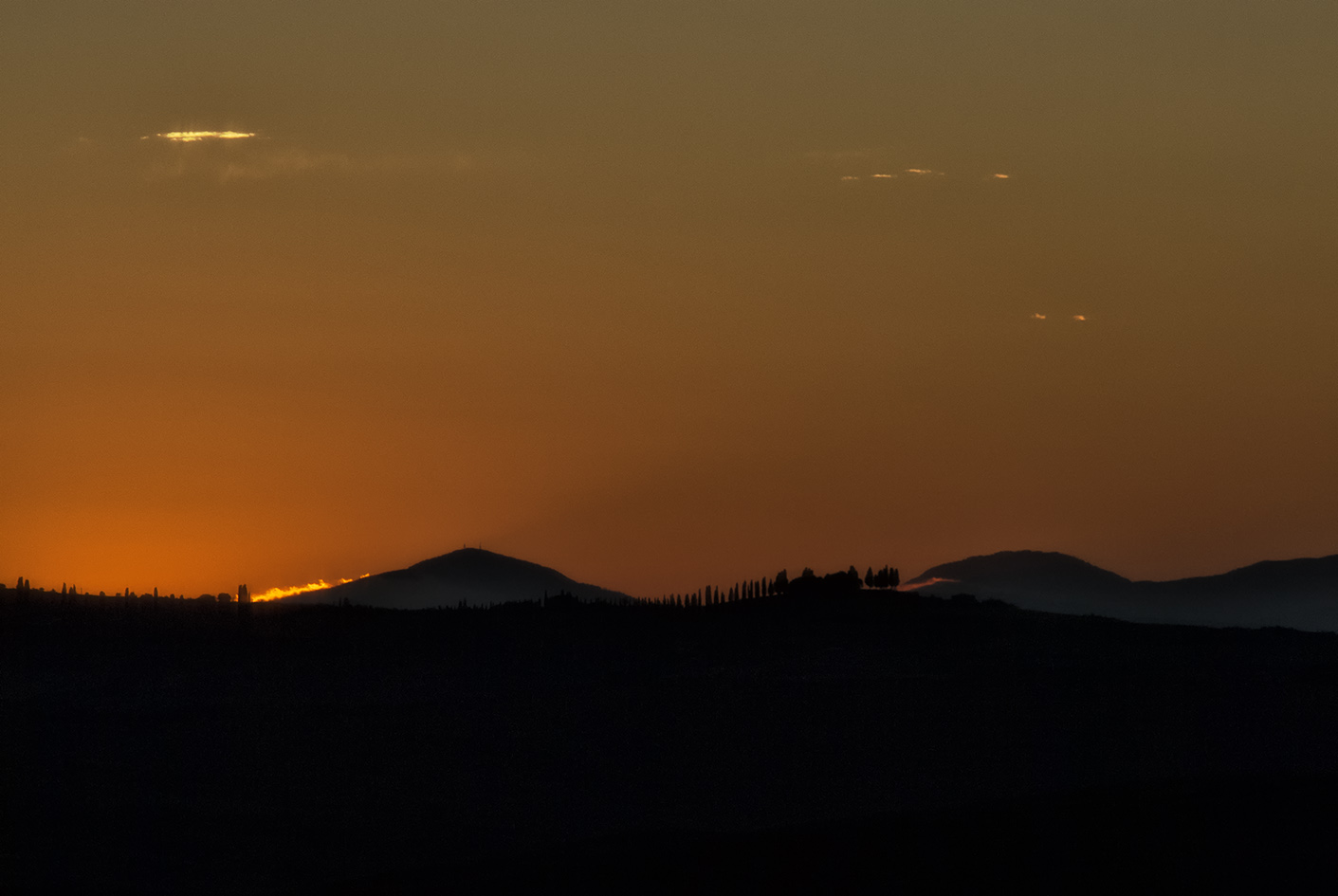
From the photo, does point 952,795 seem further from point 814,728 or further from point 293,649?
point 293,649

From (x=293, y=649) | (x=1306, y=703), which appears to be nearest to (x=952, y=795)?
(x=1306, y=703)

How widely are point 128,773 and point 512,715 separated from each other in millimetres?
7148

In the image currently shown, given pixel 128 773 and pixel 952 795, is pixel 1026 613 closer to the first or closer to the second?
pixel 952 795

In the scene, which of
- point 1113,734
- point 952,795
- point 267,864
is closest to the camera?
point 267,864

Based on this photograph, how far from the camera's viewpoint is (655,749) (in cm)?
3009

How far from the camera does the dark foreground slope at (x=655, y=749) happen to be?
1978 centimetres

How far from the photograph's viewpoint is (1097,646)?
126 feet

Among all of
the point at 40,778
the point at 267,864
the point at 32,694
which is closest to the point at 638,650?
the point at 32,694

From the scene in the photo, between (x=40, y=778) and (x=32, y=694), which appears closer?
(x=40, y=778)

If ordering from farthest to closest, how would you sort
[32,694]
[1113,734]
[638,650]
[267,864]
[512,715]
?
1. [638,650]
2. [32,694]
3. [512,715]
4. [1113,734]
5. [267,864]

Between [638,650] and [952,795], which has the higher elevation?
[638,650]

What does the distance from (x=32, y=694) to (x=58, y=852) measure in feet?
52.4

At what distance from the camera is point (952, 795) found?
26766 millimetres

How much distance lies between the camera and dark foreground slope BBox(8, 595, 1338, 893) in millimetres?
19781
